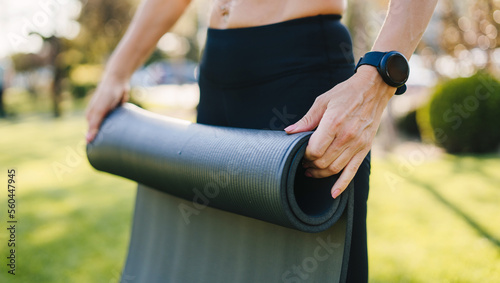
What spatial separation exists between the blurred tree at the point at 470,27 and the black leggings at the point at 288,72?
358 inches

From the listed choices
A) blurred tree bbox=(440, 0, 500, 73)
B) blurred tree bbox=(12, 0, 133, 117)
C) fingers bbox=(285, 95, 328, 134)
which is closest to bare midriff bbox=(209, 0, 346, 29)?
fingers bbox=(285, 95, 328, 134)

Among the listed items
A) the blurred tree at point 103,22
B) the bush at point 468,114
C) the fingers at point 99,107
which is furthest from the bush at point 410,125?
the blurred tree at point 103,22

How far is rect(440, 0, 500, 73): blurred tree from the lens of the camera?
28.8 feet

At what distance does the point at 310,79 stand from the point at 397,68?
8.9 inches

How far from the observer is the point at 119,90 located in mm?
1629

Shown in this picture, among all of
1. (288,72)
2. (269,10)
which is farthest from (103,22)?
(288,72)

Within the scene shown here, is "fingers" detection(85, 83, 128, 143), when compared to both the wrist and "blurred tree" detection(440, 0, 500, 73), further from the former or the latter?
"blurred tree" detection(440, 0, 500, 73)

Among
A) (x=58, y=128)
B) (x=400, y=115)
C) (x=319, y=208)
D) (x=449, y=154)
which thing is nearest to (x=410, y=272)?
(x=319, y=208)

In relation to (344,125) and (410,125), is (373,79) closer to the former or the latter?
(344,125)

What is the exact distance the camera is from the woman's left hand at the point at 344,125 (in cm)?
88

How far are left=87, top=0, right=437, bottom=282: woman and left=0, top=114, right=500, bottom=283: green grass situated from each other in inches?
67.2

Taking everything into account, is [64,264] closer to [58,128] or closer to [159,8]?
[159,8]

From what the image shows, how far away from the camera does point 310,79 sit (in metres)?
1.08

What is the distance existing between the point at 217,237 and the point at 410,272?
5.76 feet
